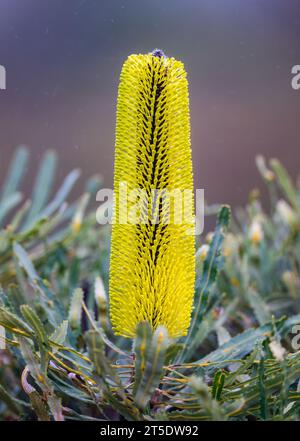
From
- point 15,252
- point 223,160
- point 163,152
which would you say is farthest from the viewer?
point 223,160

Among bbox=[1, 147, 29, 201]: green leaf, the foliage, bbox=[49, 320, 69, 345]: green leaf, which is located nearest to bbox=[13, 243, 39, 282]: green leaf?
the foliage

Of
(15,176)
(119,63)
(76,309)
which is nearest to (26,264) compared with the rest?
(76,309)

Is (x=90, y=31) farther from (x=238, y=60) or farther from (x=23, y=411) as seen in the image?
(x=23, y=411)

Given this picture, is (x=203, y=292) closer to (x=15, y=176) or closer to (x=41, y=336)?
(x=41, y=336)

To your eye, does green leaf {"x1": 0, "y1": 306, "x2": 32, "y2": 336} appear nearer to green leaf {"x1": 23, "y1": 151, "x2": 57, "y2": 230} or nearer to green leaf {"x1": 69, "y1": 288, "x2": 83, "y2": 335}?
green leaf {"x1": 69, "y1": 288, "x2": 83, "y2": 335}

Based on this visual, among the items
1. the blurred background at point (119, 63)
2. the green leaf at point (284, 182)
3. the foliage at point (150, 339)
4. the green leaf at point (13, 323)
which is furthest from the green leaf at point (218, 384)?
the green leaf at point (284, 182)

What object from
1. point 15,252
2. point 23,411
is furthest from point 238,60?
point 23,411

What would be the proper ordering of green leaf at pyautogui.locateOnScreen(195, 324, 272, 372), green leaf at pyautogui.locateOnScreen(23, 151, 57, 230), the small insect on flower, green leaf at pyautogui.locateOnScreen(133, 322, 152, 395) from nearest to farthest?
green leaf at pyautogui.locateOnScreen(133, 322, 152, 395)
green leaf at pyautogui.locateOnScreen(195, 324, 272, 372)
the small insect on flower
green leaf at pyautogui.locateOnScreen(23, 151, 57, 230)
